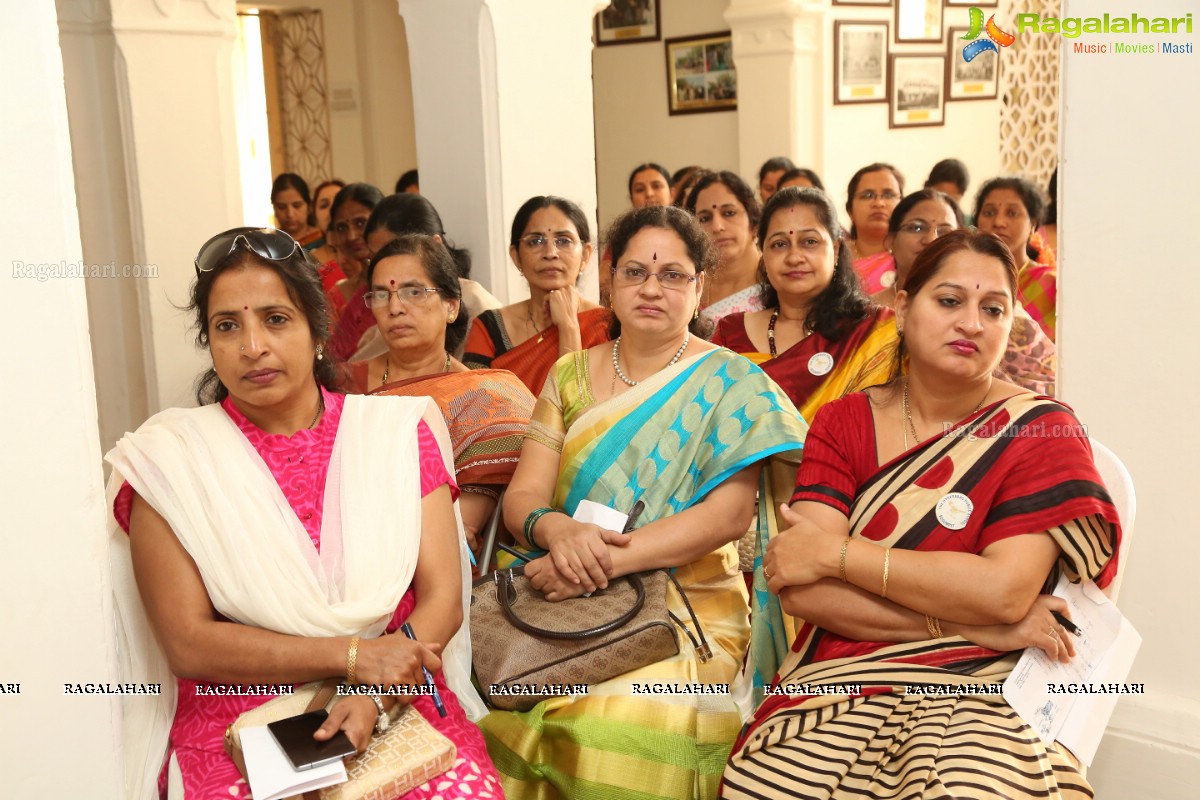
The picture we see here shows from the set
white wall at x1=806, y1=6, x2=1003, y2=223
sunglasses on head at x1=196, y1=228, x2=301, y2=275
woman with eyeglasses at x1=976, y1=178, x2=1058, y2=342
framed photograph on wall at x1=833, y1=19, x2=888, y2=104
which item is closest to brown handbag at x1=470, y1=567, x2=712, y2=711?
sunglasses on head at x1=196, y1=228, x2=301, y2=275

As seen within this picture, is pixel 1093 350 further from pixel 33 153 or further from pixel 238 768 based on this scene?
pixel 33 153

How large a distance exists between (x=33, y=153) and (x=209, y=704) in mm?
1069

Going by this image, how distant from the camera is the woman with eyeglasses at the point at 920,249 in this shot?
4281 mm

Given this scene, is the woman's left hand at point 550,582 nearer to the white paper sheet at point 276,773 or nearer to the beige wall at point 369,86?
the white paper sheet at point 276,773

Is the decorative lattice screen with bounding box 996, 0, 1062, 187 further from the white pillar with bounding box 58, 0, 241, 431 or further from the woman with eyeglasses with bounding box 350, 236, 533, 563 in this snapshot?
the woman with eyeglasses with bounding box 350, 236, 533, 563

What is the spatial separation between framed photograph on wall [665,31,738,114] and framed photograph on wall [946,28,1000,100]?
1.98 meters

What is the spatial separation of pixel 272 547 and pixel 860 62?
7268 mm

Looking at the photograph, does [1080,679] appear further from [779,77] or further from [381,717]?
[779,77]

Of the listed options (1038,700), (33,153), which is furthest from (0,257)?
(1038,700)

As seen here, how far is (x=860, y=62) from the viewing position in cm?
839

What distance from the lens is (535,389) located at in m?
4.16

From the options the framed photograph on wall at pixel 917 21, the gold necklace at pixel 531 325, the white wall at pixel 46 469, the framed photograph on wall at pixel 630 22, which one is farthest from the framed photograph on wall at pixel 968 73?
the white wall at pixel 46 469

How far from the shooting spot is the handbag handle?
2402 mm

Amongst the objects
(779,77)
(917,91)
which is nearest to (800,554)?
(779,77)
